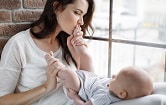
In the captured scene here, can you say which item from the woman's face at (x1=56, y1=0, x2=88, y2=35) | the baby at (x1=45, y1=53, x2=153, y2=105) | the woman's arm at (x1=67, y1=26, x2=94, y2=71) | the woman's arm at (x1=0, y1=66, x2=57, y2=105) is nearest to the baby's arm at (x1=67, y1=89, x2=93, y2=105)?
the baby at (x1=45, y1=53, x2=153, y2=105)

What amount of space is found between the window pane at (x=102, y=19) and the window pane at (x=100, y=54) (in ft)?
0.20

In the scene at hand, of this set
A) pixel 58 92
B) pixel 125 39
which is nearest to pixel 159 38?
pixel 125 39

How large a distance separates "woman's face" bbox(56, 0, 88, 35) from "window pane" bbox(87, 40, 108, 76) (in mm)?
332

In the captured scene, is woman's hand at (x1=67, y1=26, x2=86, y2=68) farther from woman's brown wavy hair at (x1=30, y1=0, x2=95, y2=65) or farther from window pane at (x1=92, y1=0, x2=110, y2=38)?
window pane at (x1=92, y1=0, x2=110, y2=38)

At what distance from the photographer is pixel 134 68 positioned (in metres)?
1.06

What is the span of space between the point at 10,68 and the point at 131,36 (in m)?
0.70

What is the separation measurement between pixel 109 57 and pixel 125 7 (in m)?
0.32

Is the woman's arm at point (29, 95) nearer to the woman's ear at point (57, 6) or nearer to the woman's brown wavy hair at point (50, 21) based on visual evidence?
the woman's brown wavy hair at point (50, 21)

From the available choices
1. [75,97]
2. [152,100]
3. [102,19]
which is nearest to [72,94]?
[75,97]

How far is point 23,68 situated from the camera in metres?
1.35

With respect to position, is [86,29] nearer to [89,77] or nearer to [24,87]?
[89,77]

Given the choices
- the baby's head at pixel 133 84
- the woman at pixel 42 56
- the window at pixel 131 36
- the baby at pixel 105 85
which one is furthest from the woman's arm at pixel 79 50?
the baby's head at pixel 133 84

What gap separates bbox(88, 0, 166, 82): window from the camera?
1379mm

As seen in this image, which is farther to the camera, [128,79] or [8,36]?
[8,36]
